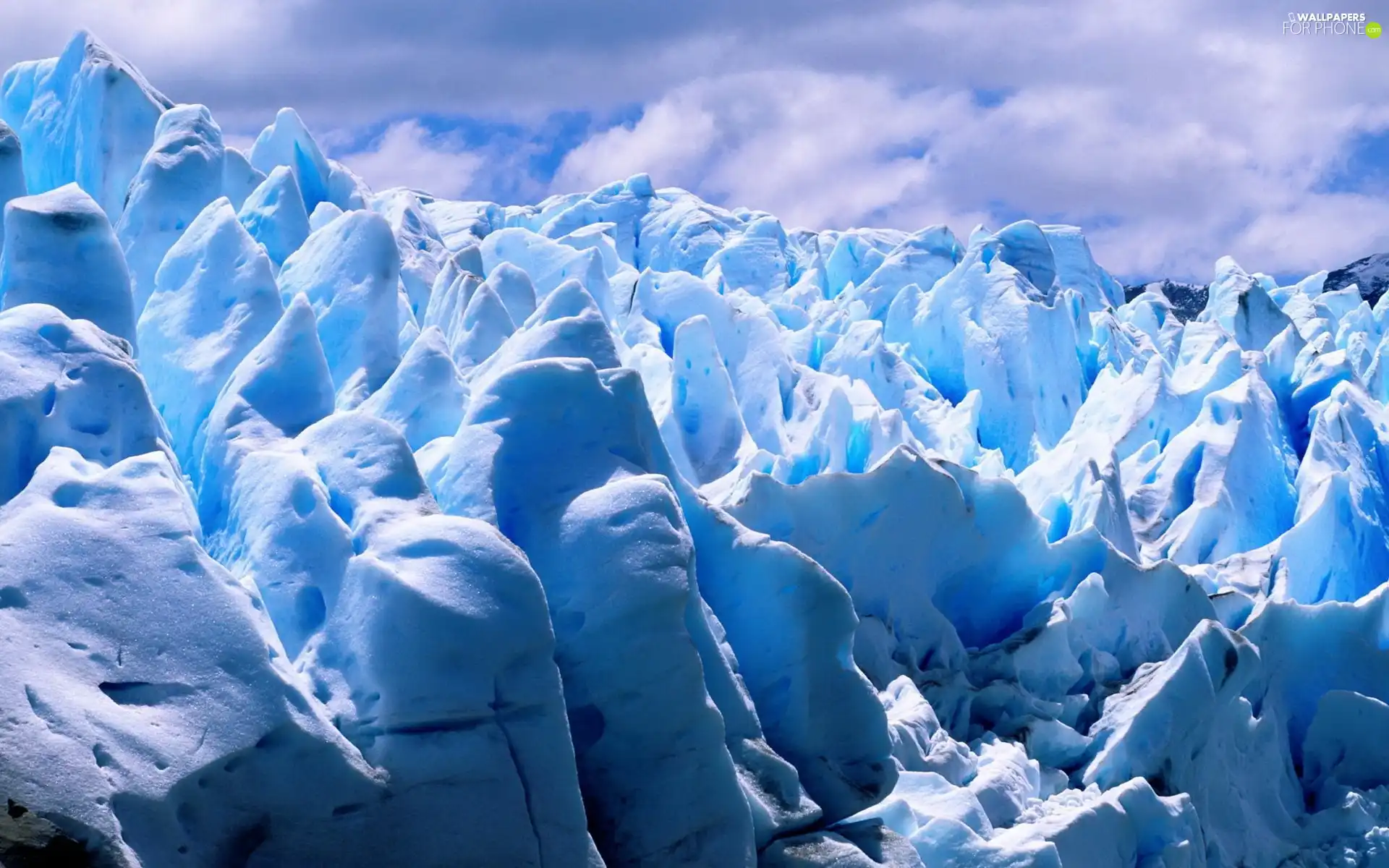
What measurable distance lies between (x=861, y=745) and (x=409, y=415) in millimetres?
2883

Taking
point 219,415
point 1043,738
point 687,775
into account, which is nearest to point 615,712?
point 687,775

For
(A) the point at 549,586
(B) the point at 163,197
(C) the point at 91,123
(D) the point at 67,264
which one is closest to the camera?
(A) the point at 549,586

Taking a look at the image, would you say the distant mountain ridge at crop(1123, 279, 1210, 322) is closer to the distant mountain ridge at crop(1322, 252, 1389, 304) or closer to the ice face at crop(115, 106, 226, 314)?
the distant mountain ridge at crop(1322, 252, 1389, 304)

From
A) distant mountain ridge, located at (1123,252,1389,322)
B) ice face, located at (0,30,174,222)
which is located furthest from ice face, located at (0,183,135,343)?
distant mountain ridge, located at (1123,252,1389,322)

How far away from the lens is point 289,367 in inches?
274

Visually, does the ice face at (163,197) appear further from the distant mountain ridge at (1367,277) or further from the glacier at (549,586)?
the distant mountain ridge at (1367,277)

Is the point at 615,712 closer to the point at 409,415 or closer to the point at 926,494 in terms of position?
the point at 409,415

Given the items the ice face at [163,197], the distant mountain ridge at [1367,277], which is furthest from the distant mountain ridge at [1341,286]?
the ice face at [163,197]

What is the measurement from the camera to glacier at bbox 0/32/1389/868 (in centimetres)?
460

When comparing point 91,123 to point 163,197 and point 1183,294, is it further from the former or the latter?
point 1183,294

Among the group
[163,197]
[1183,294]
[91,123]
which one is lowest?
[1183,294]

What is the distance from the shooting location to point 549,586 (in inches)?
228

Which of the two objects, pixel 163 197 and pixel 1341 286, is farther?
pixel 1341 286

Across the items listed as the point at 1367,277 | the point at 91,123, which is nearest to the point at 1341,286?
the point at 1367,277
